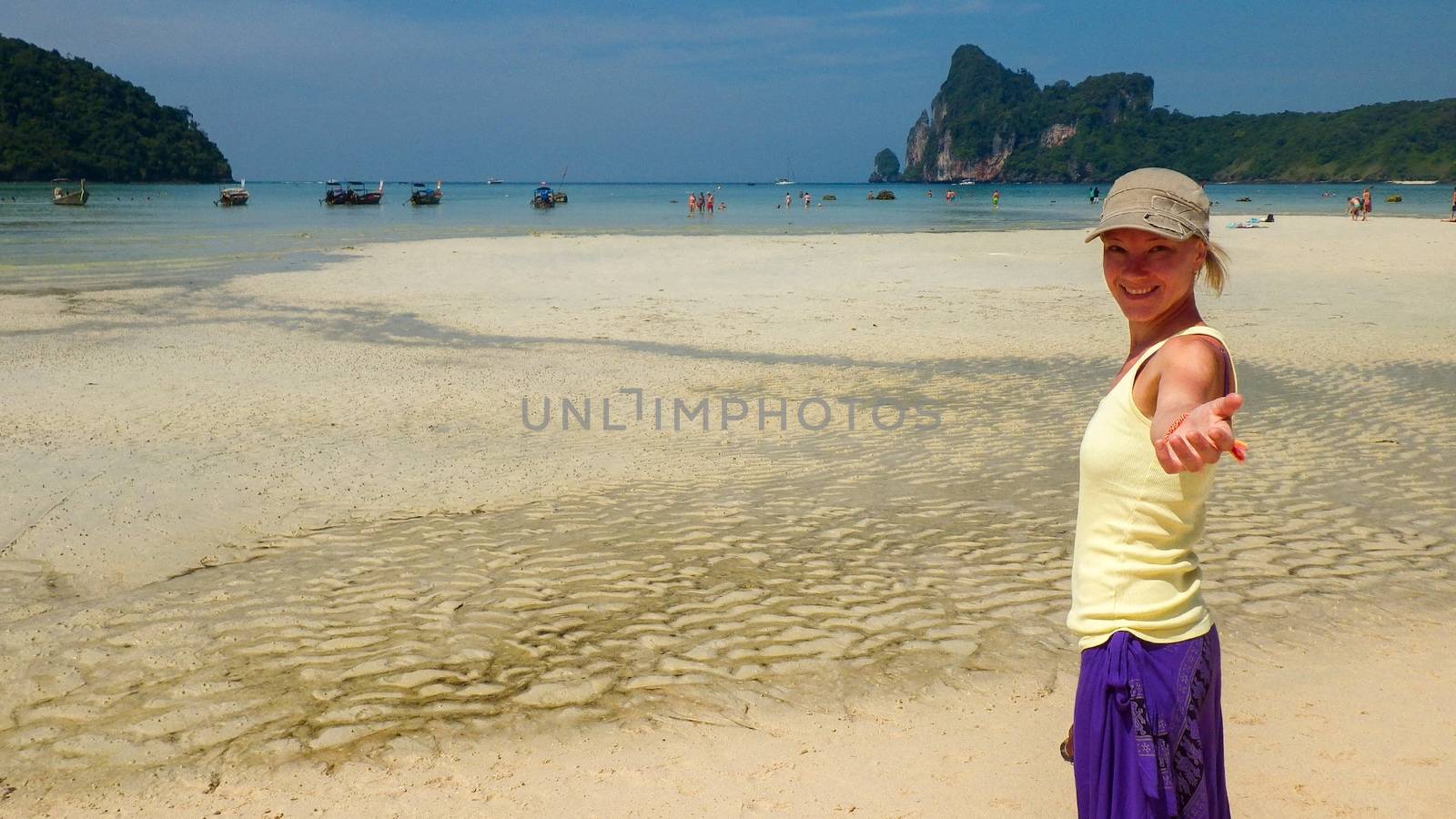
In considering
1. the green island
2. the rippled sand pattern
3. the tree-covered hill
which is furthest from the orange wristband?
the green island

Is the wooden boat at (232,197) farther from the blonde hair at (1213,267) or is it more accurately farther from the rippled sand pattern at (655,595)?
the blonde hair at (1213,267)

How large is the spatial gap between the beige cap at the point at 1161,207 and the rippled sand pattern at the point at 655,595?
2.53 meters

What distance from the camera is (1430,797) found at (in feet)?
10.3

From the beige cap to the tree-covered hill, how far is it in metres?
142

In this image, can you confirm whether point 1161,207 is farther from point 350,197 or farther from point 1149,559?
point 350,197

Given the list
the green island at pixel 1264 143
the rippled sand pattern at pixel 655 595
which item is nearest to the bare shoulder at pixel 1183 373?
the rippled sand pattern at pixel 655 595

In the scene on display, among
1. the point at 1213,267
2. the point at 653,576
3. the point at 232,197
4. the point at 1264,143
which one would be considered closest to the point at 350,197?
the point at 232,197

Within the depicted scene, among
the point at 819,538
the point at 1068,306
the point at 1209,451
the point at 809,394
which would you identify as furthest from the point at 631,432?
the point at 1068,306

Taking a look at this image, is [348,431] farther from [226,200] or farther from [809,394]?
[226,200]

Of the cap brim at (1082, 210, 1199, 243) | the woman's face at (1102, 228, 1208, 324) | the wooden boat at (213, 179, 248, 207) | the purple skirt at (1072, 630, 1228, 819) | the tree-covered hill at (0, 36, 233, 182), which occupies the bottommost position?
the purple skirt at (1072, 630, 1228, 819)

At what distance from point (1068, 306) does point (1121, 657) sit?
14.0 metres

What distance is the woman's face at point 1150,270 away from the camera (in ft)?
6.62

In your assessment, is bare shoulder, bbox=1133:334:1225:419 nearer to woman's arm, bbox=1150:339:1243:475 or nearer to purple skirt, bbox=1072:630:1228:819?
woman's arm, bbox=1150:339:1243:475

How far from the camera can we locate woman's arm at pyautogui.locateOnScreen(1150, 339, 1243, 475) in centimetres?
164
